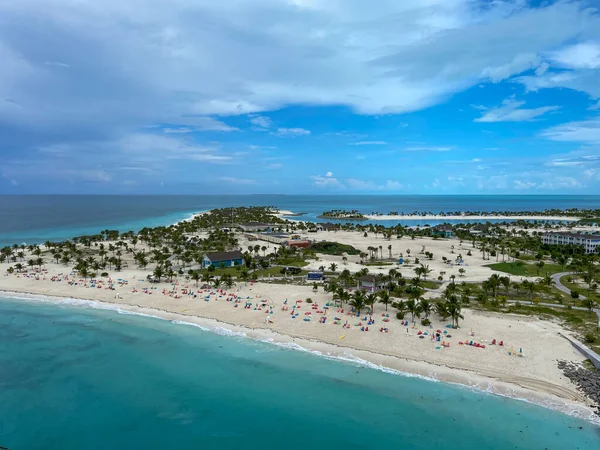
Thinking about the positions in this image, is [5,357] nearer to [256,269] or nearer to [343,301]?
[343,301]

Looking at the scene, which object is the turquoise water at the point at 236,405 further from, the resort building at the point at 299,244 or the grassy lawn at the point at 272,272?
the resort building at the point at 299,244

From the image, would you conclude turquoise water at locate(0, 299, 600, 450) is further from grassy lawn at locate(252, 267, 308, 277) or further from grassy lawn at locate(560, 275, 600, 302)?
grassy lawn at locate(560, 275, 600, 302)

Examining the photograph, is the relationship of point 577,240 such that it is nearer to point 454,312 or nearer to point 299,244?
point 299,244

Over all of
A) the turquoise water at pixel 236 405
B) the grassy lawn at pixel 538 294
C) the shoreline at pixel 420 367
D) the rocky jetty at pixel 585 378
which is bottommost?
the turquoise water at pixel 236 405

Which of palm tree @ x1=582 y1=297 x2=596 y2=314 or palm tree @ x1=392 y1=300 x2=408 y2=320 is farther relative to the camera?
palm tree @ x1=582 y1=297 x2=596 y2=314

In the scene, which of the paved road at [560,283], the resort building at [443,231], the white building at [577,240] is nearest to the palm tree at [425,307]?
the paved road at [560,283]

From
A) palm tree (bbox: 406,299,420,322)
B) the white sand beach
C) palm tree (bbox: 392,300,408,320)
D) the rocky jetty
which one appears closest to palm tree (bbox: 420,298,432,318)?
palm tree (bbox: 406,299,420,322)

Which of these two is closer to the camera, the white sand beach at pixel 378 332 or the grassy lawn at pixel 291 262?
the white sand beach at pixel 378 332

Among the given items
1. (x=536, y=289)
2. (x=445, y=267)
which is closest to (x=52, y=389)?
(x=536, y=289)
